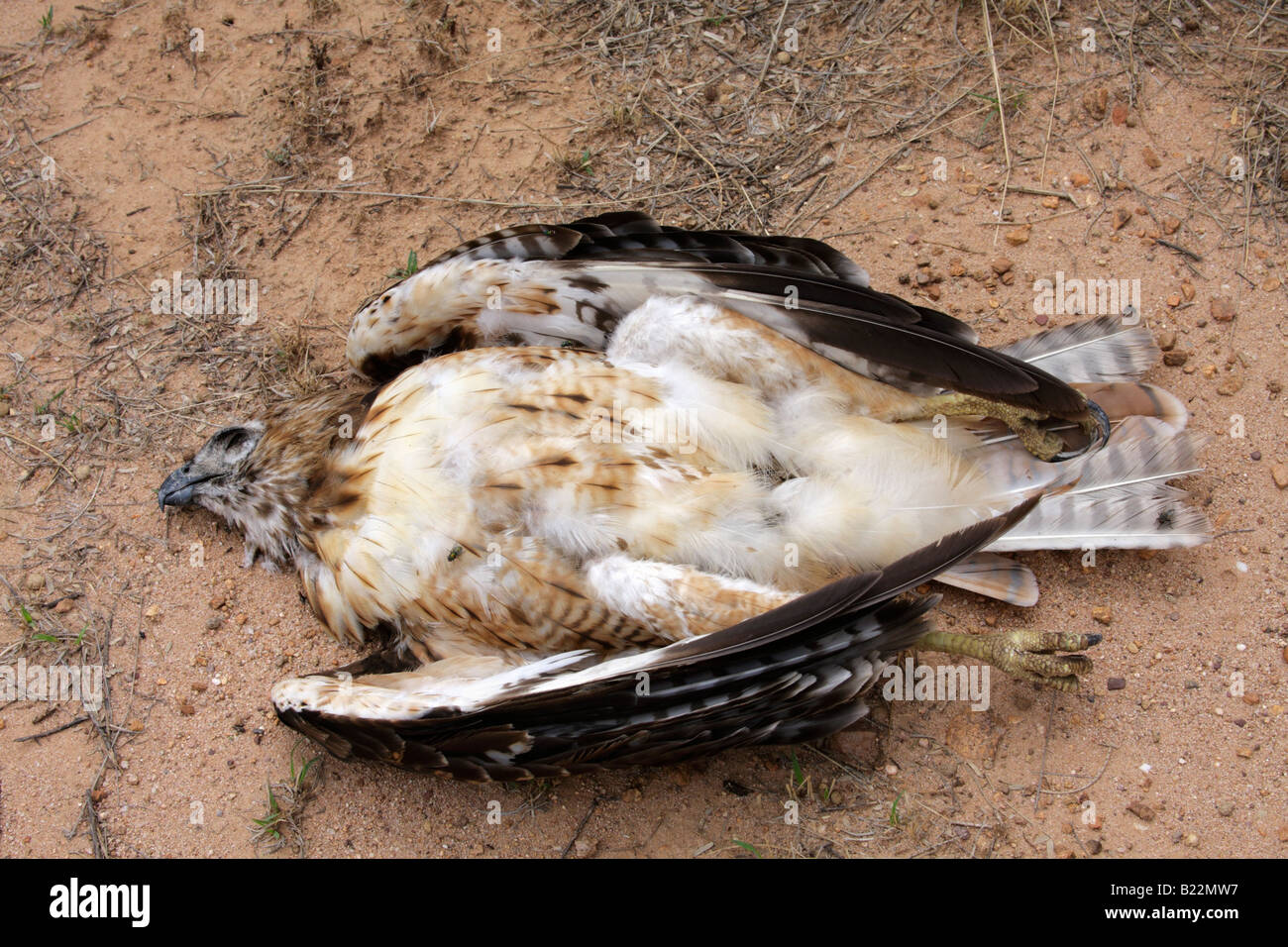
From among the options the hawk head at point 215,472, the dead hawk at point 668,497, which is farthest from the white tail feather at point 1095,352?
the hawk head at point 215,472

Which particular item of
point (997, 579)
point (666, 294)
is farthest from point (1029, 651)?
point (666, 294)

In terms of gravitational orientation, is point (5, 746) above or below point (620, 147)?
below

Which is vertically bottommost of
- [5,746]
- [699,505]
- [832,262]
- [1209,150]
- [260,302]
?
[5,746]

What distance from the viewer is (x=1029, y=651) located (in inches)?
114

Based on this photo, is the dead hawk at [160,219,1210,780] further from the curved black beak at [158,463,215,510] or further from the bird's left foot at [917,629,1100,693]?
the curved black beak at [158,463,215,510]

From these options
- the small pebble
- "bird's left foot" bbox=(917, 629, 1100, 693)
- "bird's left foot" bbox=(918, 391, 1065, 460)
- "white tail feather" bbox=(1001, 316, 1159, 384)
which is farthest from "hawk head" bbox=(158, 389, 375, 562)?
the small pebble

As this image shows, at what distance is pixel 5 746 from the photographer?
3.15m

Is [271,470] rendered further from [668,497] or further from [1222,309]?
[1222,309]

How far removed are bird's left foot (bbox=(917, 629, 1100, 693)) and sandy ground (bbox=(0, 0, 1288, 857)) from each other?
6.9 inches

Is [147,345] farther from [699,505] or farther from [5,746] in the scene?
[699,505]

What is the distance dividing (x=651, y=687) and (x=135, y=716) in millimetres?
2015

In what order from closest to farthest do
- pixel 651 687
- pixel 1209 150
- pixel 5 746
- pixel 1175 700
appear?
pixel 651 687, pixel 1175 700, pixel 5 746, pixel 1209 150
